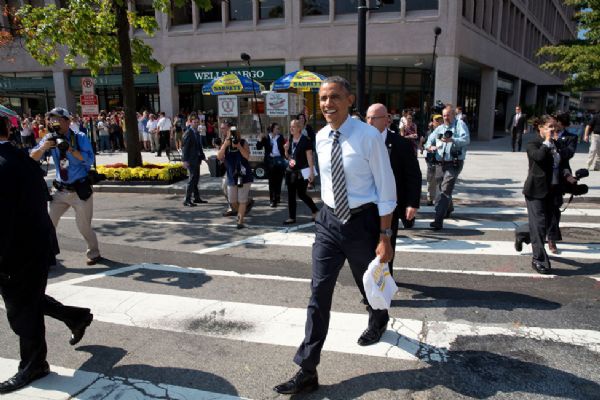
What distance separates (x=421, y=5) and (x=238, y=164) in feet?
55.0

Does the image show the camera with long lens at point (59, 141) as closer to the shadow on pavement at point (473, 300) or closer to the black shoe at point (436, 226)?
the shadow on pavement at point (473, 300)

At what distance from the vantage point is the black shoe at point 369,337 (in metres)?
3.81

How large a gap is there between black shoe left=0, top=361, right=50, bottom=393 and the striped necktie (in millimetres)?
2545

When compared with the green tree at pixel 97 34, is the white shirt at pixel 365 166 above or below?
below

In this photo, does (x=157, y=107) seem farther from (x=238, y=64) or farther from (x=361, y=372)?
(x=361, y=372)

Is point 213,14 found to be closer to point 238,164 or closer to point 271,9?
point 271,9

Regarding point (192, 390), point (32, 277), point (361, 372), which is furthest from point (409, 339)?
point (32, 277)

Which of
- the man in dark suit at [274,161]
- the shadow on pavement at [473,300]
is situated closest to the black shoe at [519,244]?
the shadow on pavement at [473,300]

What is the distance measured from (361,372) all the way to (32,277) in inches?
100

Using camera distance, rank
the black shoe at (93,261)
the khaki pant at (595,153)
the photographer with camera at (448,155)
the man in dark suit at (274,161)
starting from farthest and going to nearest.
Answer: the khaki pant at (595,153) → the man in dark suit at (274,161) → the photographer with camera at (448,155) → the black shoe at (93,261)

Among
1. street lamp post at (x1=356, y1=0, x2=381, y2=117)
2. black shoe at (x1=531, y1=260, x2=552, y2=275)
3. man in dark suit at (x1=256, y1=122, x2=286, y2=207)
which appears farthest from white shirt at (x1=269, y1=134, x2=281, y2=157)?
black shoe at (x1=531, y1=260, x2=552, y2=275)

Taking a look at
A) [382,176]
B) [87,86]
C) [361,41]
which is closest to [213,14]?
[87,86]

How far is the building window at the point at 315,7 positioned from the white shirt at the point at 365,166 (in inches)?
826

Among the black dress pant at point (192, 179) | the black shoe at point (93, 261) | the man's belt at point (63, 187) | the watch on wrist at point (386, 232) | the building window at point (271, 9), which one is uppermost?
the building window at point (271, 9)
